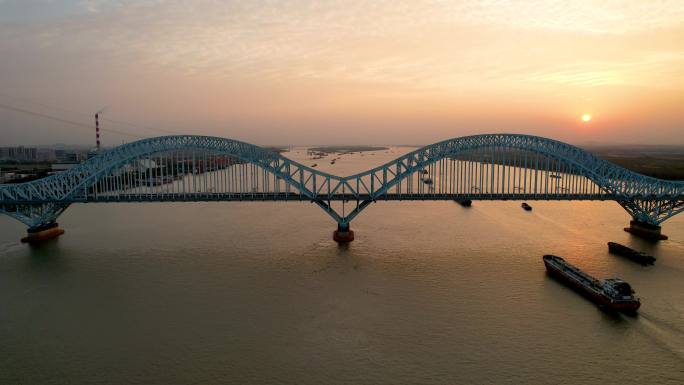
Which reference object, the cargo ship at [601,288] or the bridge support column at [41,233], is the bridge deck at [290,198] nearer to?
the bridge support column at [41,233]

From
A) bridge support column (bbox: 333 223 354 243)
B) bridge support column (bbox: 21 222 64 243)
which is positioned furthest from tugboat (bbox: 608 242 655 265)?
bridge support column (bbox: 21 222 64 243)

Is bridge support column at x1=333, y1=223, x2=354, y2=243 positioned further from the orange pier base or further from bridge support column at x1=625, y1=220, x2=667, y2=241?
bridge support column at x1=625, y1=220, x2=667, y2=241

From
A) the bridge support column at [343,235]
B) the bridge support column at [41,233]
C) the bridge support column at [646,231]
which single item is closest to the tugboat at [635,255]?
the bridge support column at [646,231]

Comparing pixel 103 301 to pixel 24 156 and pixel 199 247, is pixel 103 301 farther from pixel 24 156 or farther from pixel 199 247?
pixel 24 156

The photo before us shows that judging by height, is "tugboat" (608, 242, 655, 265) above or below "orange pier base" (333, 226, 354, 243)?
below

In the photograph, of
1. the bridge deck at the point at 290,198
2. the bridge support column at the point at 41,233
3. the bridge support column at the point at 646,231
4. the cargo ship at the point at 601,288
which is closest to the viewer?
the cargo ship at the point at 601,288

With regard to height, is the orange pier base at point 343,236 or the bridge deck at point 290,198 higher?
the bridge deck at point 290,198

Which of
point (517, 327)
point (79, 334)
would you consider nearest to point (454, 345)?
point (517, 327)
